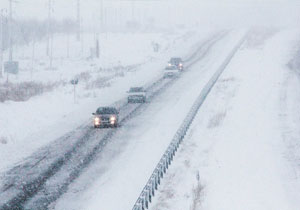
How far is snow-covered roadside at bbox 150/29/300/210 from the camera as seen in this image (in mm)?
17609

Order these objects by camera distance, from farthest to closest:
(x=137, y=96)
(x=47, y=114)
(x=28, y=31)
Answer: (x=28, y=31) < (x=137, y=96) < (x=47, y=114)

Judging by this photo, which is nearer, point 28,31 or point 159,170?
point 159,170

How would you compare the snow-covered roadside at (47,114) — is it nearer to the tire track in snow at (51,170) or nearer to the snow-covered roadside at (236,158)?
the tire track in snow at (51,170)

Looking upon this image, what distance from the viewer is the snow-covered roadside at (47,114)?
25.7 metres

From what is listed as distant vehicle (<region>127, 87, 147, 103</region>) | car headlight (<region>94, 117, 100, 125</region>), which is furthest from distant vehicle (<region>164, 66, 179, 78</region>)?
car headlight (<region>94, 117, 100, 125</region>)

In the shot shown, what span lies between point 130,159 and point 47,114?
43.7ft

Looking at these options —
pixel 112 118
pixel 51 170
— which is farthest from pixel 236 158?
pixel 112 118

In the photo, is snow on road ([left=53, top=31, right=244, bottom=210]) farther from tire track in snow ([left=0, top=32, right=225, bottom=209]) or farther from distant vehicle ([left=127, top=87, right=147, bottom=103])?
distant vehicle ([left=127, top=87, right=147, bottom=103])

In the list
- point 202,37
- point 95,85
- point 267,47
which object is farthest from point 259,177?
point 202,37

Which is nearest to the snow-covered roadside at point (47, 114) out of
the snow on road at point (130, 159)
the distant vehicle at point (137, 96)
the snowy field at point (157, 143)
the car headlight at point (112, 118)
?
the snowy field at point (157, 143)

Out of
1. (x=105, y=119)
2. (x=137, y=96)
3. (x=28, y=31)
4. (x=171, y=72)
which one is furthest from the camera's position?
(x=28, y=31)

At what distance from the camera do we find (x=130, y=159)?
22875mm

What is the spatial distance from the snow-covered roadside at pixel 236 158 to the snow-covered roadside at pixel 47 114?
8.12 meters

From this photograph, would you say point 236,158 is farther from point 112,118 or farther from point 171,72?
point 171,72
